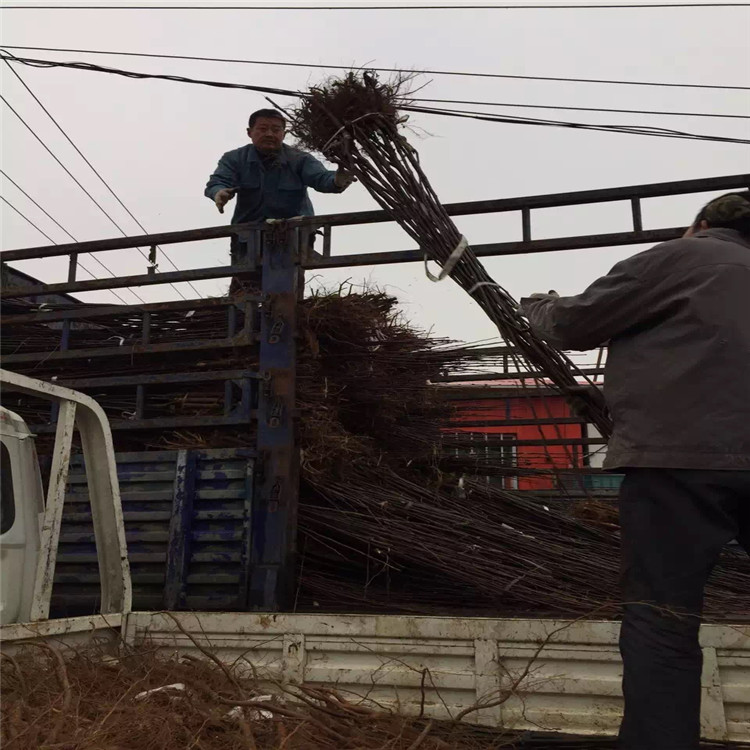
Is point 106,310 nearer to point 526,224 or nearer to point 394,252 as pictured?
point 394,252

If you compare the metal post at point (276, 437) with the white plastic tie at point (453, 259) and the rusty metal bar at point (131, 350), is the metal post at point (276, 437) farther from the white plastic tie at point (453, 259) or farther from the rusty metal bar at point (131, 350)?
the white plastic tie at point (453, 259)

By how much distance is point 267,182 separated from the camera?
530 centimetres

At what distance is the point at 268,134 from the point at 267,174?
291 millimetres

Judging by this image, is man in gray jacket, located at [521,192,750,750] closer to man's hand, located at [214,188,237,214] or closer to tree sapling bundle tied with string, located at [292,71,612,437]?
tree sapling bundle tied with string, located at [292,71,612,437]

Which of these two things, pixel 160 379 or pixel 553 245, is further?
pixel 160 379

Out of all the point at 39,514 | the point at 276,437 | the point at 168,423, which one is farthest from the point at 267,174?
the point at 39,514

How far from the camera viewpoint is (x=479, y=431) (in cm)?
625

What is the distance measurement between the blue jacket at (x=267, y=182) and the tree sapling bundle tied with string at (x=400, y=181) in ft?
3.68

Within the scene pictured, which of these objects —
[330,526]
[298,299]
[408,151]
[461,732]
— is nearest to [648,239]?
[408,151]

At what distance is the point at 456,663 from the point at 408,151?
2508 mm

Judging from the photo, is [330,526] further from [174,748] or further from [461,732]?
[174,748]

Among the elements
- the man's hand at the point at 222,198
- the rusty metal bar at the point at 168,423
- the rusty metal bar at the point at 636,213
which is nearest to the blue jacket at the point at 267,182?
the man's hand at the point at 222,198

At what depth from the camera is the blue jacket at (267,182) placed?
5.25 metres

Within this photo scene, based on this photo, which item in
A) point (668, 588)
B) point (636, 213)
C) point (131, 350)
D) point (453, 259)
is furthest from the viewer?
point (131, 350)
